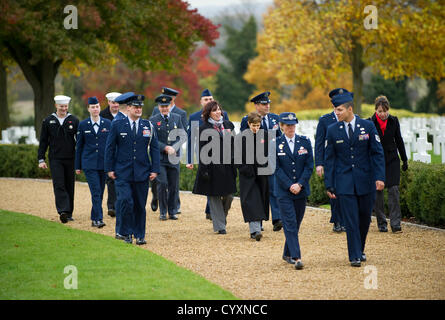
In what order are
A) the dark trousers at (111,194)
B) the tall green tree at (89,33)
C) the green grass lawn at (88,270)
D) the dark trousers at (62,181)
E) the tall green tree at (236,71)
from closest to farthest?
the green grass lawn at (88,270) < the dark trousers at (62,181) < the dark trousers at (111,194) < the tall green tree at (89,33) < the tall green tree at (236,71)

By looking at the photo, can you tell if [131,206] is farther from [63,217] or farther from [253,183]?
[63,217]

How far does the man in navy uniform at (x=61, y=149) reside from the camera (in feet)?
38.5

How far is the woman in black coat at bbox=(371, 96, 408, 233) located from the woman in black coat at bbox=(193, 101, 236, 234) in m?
2.25

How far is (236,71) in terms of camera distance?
201 ft

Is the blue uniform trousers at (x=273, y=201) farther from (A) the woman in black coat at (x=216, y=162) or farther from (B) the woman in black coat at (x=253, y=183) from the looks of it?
(A) the woman in black coat at (x=216, y=162)

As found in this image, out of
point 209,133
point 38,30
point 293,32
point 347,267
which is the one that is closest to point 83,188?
point 38,30

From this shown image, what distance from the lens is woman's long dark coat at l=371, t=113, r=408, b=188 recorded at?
10.5 metres

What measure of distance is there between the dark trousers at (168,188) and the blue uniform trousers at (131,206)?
2469 millimetres

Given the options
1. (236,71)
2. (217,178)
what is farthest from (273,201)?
(236,71)

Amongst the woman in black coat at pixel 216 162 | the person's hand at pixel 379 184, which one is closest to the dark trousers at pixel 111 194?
the woman in black coat at pixel 216 162

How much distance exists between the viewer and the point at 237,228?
11375 mm

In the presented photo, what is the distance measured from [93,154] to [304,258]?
4382mm

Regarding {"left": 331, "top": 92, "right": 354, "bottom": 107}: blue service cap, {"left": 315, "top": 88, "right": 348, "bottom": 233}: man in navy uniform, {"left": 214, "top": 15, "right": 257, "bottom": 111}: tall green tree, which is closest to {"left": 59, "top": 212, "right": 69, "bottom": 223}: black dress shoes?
{"left": 315, "top": 88, "right": 348, "bottom": 233}: man in navy uniform
